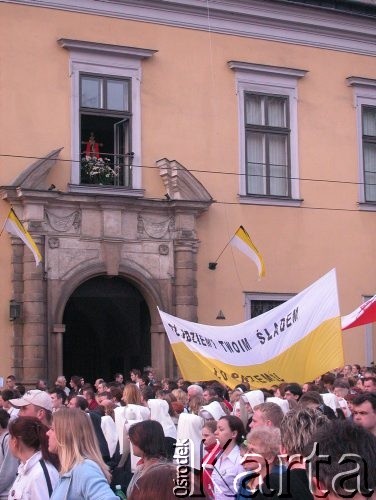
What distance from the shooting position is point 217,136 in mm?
22500

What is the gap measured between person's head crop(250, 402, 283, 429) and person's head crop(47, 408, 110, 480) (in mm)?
1981

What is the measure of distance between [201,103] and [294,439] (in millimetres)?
16819

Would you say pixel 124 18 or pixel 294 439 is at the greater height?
pixel 124 18

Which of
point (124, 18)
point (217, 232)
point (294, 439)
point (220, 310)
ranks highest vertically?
point (124, 18)

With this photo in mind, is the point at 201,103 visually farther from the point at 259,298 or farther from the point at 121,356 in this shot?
the point at 121,356

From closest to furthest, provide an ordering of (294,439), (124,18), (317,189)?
1. (294,439)
2. (124,18)
3. (317,189)

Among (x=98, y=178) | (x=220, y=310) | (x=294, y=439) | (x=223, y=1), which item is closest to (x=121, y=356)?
(x=220, y=310)

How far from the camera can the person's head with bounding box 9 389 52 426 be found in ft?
26.1

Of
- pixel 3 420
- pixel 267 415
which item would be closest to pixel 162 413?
pixel 3 420

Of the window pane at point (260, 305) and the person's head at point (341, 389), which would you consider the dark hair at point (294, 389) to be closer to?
the person's head at point (341, 389)

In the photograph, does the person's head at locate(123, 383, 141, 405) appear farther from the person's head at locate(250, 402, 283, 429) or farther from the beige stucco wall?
the beige stucco wall

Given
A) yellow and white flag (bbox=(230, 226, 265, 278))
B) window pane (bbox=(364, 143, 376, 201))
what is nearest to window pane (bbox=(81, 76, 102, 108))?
yellow and white flag (bbox=(230, 226, 265, 278))

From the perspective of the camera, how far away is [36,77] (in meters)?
20.6

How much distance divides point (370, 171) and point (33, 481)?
19356 millimetres
